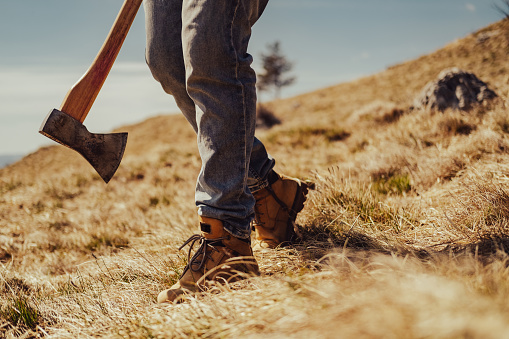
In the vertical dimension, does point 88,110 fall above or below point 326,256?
above

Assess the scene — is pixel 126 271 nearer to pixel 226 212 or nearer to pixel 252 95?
pixel 226 212

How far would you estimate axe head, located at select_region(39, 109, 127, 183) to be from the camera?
1.44 meters

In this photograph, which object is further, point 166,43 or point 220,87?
point 166,43

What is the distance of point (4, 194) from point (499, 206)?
692 centimetres

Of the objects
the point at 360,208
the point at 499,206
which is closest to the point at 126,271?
the point at 360,208

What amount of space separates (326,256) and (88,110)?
132 centimetres

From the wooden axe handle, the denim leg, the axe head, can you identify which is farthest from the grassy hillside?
the denim leg

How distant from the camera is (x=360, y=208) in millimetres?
2150

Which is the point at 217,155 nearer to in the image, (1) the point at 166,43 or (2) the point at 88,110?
(1) the point at 166,43

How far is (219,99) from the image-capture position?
1.35 meters

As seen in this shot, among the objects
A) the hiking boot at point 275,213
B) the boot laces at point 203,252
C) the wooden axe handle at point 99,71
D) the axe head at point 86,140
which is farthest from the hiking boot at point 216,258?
the wooden axe handle at point 99,71

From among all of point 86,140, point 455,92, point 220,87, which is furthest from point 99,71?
point 455,92

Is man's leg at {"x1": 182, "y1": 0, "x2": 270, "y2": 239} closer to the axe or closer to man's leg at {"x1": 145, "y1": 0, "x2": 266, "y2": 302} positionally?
man's leg at {"x1": 145, "y1": 0, "x2": 266, "y2": 302}

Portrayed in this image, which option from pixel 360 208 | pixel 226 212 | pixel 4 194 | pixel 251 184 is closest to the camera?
pixel 226 212
